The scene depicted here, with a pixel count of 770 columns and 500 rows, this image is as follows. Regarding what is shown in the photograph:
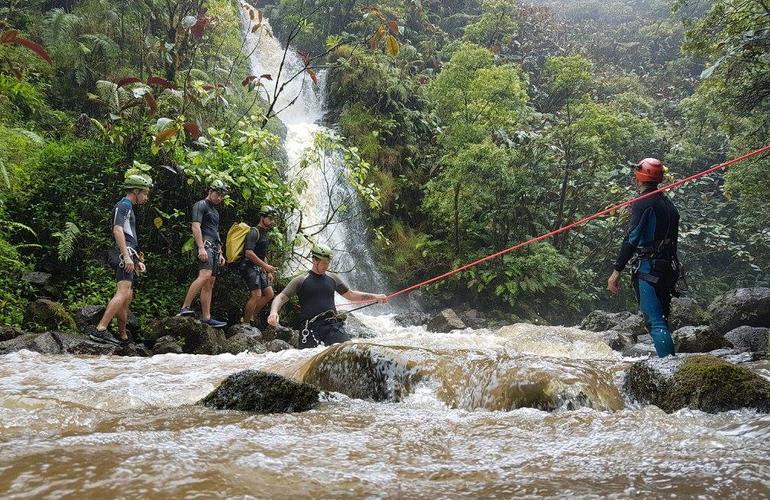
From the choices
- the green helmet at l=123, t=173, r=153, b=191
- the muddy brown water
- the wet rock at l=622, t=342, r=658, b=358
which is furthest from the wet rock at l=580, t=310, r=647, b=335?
the green helmet at l=123, t=173, r=153, b=191

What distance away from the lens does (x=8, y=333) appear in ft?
22.3

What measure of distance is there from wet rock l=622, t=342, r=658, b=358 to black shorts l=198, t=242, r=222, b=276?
6.85 metres

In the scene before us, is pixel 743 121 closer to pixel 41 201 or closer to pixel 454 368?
pixel 454 368

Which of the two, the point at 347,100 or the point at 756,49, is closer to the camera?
the point at 756,49

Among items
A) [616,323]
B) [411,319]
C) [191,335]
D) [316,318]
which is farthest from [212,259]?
[616,323]

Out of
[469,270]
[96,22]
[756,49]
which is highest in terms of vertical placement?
[96,22]

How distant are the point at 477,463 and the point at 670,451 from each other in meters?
1.01

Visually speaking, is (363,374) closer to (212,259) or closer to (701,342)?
(212,259)

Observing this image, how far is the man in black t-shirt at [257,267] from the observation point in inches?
336

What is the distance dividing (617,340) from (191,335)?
7.58 meters

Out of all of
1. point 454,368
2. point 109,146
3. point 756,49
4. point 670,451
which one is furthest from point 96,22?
point 670,451

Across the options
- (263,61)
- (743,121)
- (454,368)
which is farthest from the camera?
(263,61)

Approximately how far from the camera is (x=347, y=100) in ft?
59.8

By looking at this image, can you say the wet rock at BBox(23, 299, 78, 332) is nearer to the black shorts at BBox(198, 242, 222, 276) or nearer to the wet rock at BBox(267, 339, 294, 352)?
the black shorts at BBox(198, 242, 222, 276)
